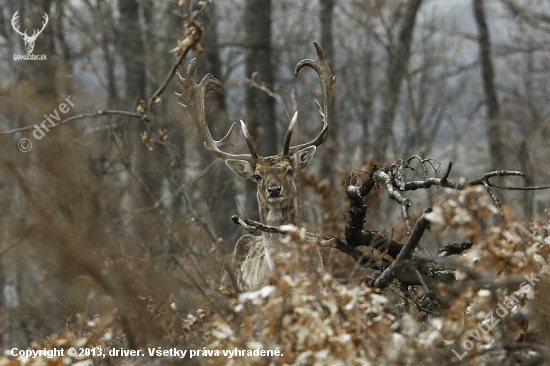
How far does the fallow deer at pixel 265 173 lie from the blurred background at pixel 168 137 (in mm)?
340

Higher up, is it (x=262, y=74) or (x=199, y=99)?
(x=262, y=74)

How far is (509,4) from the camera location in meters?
23.9

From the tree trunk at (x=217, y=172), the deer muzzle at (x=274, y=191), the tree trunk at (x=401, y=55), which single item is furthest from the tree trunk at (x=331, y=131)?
the deer muzzle at (x=274, y=191)

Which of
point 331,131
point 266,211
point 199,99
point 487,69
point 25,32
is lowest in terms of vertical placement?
point 266,211

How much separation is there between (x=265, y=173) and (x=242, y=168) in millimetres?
605

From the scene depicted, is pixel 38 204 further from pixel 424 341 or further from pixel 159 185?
pixel 159 185

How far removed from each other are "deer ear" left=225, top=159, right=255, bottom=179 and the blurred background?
0.58 metres

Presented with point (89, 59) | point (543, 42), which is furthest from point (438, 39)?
point (89, 59)

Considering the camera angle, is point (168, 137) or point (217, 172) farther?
point (217, 172)

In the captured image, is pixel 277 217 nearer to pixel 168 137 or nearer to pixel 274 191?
pixel 274 191

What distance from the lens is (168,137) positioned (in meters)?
12.0

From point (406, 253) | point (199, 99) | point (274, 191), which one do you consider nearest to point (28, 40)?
point (199, 99)

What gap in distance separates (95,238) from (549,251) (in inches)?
120

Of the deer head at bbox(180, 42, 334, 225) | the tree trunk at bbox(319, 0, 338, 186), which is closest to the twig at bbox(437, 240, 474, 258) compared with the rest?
the deer head at bbox(180, 42, 334, 225)
